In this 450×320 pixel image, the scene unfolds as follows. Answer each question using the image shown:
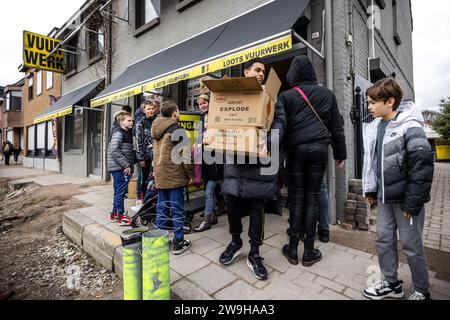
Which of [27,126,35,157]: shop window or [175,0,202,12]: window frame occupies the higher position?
[175,0,202,12]: window frame

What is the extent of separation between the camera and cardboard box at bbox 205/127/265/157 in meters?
2.01

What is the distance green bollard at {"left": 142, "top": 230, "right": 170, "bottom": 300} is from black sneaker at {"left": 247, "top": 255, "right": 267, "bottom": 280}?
0.81 m

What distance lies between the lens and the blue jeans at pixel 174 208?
108 inches

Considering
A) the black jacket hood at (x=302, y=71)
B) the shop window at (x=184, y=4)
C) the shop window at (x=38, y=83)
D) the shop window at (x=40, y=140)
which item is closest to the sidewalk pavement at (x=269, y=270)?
the black jacket hood at (x=302, y=71)

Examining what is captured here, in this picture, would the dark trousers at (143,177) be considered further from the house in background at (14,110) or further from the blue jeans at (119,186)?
the house in background at (14,110)

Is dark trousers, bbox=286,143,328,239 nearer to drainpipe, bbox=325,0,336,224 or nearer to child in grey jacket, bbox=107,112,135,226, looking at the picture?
drainpipe, bbox=325,0,336,224

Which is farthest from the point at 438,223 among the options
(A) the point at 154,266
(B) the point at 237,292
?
(A) the point at 154,266

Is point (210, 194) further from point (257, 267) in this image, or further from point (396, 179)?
point (396, 179)

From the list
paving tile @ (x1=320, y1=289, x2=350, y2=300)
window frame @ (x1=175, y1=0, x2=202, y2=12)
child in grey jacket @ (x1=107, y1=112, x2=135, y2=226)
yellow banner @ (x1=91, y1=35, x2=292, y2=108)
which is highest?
window frame @ (x1=175, y1=0, x2=202, y2=12)

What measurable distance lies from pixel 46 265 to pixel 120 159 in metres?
1.63

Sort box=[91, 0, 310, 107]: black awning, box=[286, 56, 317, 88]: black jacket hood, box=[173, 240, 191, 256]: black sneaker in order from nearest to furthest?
box=[286, 56, 317, 88]: black jacket hood < box=[173, 240, 191, 256]: black sneaker < box=[91, 0, 310, 107]: black awning

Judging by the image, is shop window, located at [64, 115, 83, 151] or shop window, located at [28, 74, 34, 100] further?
shop window, located at [28, 74, 34, 100]

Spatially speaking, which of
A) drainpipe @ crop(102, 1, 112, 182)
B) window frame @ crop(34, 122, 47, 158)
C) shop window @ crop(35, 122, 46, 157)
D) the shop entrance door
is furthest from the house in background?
drainpipe @ crop(102, 1, 112, 182)

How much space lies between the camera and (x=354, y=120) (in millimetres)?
3887
